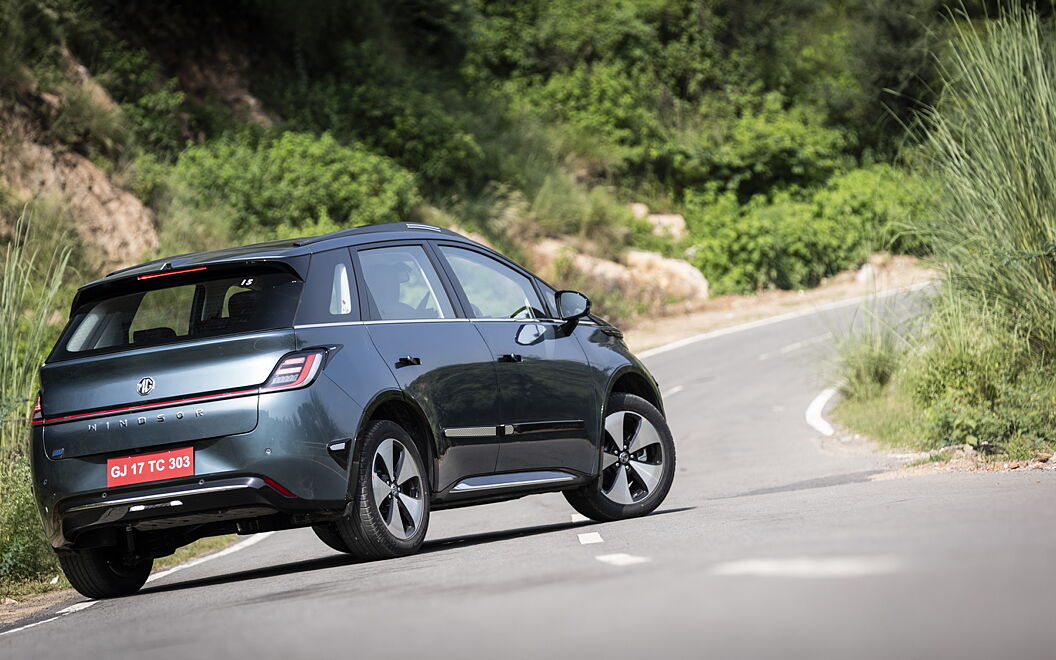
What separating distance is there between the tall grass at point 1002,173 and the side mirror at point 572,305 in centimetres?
446

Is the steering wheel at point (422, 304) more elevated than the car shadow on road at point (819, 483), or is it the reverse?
the steering wheel at point (422, 304)

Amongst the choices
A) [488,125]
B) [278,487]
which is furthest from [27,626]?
[488,125]

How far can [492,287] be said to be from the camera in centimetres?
892

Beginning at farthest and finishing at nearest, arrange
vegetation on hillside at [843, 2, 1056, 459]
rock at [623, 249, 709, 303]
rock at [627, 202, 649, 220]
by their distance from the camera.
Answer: rock at [627, 202, 649, 220] < rock at [623, 249, 709, 303] < vegetation on hillside at [843, 2, 1056, 459]

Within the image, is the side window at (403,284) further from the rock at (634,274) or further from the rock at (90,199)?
the rock at (634,274)

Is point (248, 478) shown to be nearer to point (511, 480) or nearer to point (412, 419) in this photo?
point (412, 419)

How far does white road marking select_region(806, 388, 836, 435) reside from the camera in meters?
17.2

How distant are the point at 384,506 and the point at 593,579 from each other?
2.21 m

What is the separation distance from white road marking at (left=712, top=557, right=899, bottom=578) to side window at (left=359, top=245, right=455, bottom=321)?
3.06 m

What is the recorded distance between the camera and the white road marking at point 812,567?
5.33 m

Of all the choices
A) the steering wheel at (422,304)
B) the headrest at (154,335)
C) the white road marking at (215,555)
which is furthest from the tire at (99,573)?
the steering wheel at (422,304)

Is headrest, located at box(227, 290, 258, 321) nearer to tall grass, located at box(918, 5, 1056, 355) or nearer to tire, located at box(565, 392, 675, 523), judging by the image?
tire, located at box(565, 392, 675, 523)

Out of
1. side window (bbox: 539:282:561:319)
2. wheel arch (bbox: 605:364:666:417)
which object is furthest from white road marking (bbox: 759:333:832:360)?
side window (bbox: 539:282:561:319)

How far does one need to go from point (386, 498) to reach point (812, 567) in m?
2.97
